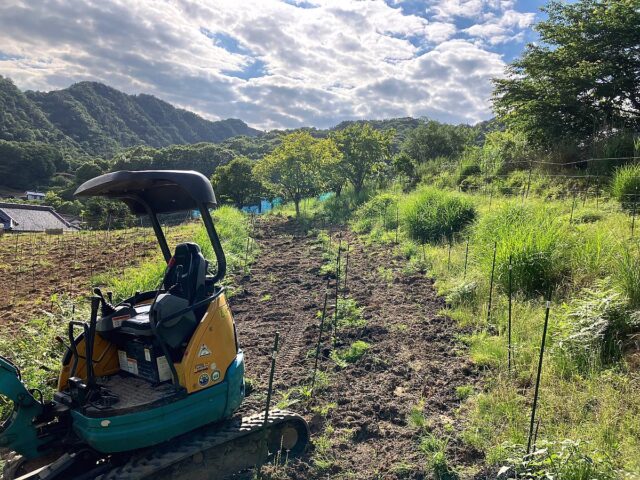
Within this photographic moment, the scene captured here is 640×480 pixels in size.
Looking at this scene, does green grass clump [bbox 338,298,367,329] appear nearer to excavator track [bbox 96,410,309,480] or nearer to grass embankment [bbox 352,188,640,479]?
grass embankment [bbox 352,188,640,479]

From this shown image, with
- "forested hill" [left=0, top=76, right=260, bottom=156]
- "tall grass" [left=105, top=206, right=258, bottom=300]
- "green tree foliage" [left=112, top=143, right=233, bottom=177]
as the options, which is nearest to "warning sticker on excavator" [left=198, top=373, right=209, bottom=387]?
"tall grass" [left=105, top=206, right=258, bottom=300]

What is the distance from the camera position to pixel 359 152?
23.3 meters

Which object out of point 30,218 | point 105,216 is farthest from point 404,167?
point 30,218

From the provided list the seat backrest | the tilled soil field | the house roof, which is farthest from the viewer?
the house roof

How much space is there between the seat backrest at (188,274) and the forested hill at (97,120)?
A: 3068 inches

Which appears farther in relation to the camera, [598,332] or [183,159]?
[183,159]

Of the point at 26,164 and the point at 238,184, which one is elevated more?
the point at 26,164

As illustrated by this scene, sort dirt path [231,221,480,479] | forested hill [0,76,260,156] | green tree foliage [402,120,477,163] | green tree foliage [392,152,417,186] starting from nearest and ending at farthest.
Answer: dirt path [231,221,480,479] → green tree foliage [392,152,417,186] → green tree foliage [402,120,477,163] → forested hill [0,76,260,156]

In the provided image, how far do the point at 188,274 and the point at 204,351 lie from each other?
66 centimetres

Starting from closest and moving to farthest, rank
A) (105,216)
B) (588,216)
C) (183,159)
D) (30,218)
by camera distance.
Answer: (588,216) → (105,216) → (30,218) → (183,159)

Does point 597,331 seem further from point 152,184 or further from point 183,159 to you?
point 183,159

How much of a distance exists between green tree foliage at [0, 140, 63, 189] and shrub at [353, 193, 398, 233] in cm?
5406

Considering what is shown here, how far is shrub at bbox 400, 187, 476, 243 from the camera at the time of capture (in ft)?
34.9

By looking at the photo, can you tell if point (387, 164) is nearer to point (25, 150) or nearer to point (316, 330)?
point (316, 330)
